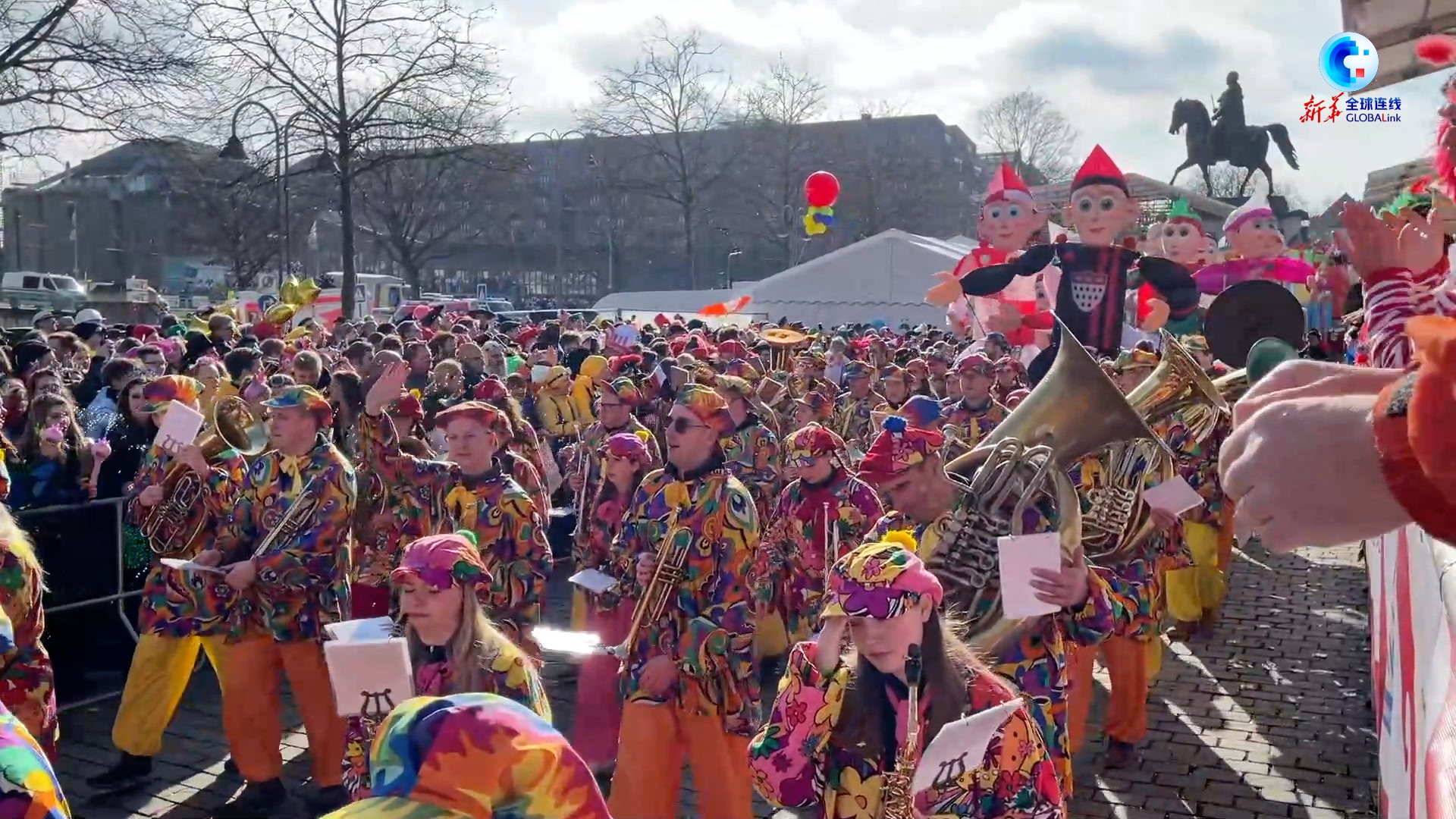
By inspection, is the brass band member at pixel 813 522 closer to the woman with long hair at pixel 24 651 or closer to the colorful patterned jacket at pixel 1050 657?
the colorful patterned jacket at pixel 1050 657

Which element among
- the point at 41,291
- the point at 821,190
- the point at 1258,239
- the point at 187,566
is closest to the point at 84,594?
the point at 187,566

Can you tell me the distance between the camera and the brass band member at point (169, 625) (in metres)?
5.92

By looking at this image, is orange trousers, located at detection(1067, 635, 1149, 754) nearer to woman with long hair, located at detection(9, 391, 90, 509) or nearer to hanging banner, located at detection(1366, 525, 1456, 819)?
hanging banner, located at detection(1366, 525, 1456, 819)

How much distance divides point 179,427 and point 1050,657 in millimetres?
4372

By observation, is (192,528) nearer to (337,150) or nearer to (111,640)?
(111,640)

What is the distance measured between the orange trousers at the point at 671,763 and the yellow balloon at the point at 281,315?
13200mm

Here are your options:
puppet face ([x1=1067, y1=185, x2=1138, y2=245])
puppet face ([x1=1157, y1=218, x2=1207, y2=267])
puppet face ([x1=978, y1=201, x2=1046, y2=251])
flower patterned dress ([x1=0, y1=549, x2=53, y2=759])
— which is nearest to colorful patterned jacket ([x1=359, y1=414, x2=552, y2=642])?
flower patterned dress ([x1=0, y1=549, x2=53, y2=759])

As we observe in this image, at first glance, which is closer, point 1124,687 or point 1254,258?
point 1124,687

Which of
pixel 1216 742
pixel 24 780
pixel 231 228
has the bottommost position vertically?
pixel 1216 742

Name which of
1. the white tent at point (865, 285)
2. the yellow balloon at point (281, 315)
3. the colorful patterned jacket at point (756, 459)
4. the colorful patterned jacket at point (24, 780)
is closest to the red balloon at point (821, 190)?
the white tent at point (865, 285)

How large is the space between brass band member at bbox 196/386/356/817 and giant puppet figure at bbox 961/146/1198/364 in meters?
5.12

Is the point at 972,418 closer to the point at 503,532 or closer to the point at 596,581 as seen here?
the point at 596,581

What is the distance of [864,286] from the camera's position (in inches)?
1244

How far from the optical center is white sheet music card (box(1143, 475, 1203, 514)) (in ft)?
17.0
